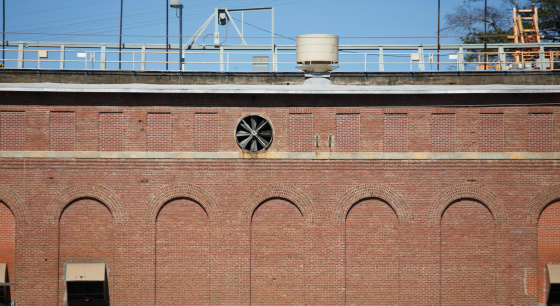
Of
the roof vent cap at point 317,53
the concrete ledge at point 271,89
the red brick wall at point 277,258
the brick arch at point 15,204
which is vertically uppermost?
the roof vent cap at point 317,53

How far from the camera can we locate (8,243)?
27.2 meters

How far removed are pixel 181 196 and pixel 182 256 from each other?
6.74 feet

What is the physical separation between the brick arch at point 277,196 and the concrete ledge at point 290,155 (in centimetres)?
110

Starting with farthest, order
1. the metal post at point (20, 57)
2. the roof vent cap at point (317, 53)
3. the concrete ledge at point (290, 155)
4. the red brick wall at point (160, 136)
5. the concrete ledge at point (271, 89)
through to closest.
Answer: the metal post at point (20, 57) < the roof vent cap at point (317, 53) < the red brick wall at point (160, 136) < the concrete ledge at point (290, 155) < the concrete ledge at point (271, 89)

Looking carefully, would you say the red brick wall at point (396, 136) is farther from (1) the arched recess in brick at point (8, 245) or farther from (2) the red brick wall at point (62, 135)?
(1) the arched recess in brick at point (8, 245)

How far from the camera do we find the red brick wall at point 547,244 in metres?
27.2

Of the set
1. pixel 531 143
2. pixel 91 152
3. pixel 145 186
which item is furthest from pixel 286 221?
pixel 531 143

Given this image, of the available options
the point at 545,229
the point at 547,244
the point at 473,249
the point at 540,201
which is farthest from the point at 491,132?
the point at 547,244

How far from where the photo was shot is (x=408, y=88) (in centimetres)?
2744

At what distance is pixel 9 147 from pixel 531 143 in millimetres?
17906

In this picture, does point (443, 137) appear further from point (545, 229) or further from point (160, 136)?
point (160, 136)

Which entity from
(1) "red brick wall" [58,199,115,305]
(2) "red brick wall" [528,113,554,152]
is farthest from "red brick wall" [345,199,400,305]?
(1) "red brick wall" [58,199,115,305]

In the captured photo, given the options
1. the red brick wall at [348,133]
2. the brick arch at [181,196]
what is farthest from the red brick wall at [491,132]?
the brick arch at [181,196]

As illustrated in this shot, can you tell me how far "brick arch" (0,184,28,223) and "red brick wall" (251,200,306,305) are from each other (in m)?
7.84
